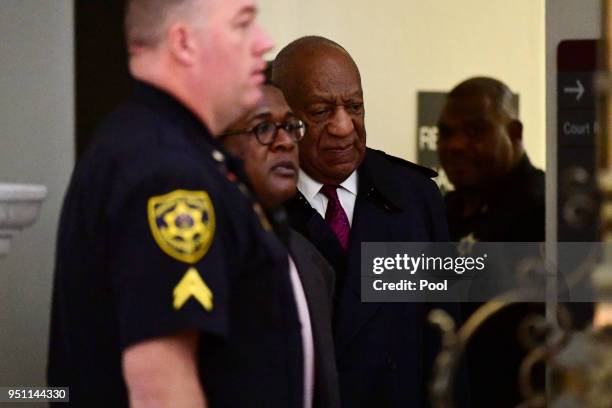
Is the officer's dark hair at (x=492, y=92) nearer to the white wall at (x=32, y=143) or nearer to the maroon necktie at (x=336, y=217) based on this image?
the maroon necktie at (x=336, y=217)

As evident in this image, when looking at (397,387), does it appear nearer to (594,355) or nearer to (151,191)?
(151,191)

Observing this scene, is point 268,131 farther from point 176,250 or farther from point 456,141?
point 456,141

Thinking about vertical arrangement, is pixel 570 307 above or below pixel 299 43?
below

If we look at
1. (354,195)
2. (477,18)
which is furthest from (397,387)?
(477,18)

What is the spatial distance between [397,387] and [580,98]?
768mm

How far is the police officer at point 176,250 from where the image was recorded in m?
1.48

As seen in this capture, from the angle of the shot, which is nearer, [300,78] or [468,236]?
[300,78]

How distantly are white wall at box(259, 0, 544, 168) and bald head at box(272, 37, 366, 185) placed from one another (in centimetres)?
62

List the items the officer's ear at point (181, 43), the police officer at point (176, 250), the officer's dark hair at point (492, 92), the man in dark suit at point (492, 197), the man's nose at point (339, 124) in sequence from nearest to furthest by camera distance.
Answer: the police officer at point (176, 250) → the officer's ear at point (181, 43) → the man's nose at point (339, 124) → the man in dark suit at point (492, 197) → the officer's dark hair at point (492, 92)

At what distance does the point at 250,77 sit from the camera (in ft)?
5.25

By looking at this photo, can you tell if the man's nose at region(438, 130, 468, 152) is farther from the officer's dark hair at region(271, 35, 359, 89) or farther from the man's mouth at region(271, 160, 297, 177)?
the man's mouth at region(271, 160, 297, 177)

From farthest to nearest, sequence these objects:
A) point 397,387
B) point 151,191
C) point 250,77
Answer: point 397,387 → point 250,77 → point 151,191

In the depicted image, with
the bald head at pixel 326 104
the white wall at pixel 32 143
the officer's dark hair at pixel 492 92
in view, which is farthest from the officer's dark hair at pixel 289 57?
the white wall at pixel 32 143

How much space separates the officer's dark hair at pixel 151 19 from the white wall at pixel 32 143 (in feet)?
4.04
